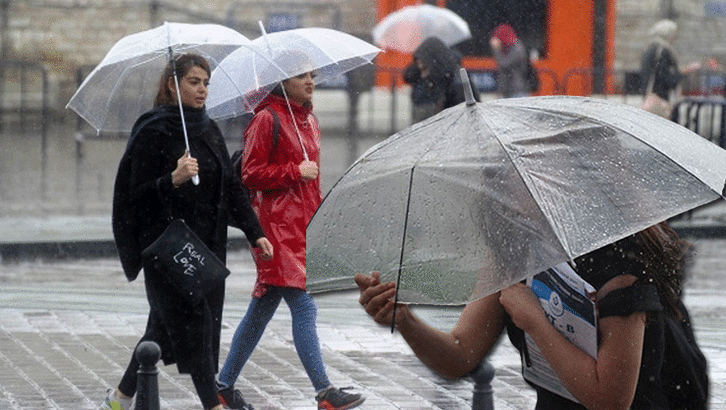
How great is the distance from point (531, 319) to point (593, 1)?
877 inches

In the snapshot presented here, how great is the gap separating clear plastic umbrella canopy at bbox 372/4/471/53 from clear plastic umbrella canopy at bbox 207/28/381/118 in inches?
432

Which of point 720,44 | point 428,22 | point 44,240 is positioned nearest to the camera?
point 44,240

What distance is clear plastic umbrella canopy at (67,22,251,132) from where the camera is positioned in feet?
20.8

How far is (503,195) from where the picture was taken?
322 centimetres

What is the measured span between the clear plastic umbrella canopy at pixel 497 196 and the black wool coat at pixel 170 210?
249cm

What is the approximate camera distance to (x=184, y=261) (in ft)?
19.0

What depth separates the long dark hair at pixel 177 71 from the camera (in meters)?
6.08

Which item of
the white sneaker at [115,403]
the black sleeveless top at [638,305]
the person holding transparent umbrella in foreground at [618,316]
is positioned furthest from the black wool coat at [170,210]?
the black sleeveless top at [638,305]

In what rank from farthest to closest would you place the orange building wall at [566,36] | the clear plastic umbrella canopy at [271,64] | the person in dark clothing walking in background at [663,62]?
the orange building wall at [566,36] → the person in dark clothing walking in background at [663,62] → the clear plastic umbrella canopy at [271,64]

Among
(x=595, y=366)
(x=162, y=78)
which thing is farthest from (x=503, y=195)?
(x=162, y=78)

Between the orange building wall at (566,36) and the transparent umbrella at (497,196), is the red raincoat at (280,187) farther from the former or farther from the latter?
the orange building wall at (566,36)

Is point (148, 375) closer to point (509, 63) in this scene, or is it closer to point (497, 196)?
point (497, 196)

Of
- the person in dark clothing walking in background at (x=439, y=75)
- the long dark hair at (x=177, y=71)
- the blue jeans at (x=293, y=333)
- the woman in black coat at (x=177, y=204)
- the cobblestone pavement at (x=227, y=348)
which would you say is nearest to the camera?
the woman in black coat at (x=177, y=204)

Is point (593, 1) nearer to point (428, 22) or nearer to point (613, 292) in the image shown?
point (428, 22)
